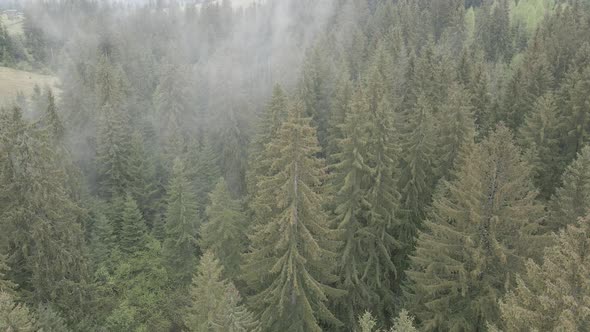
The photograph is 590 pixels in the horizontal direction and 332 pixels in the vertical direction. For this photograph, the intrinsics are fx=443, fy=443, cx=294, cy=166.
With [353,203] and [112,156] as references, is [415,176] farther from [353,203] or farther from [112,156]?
[112,156]

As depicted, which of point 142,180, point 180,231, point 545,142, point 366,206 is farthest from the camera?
point 142,180

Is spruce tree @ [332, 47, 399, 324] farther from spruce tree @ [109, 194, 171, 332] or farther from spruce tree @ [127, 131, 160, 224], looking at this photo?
spruce tree @ [127, 131, 160, 224]

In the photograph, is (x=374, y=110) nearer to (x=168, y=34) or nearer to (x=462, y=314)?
(x=462, y=314)

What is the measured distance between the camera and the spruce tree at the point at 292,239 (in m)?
18.0

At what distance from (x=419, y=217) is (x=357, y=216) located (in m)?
4.83

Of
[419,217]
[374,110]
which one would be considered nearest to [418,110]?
[374,110]

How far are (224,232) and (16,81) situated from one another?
311 ft

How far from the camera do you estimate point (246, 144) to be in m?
47.9

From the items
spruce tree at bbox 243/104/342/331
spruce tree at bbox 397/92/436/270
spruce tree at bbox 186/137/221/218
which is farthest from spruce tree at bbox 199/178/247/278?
spruce tree at bbox 186/137/221/218

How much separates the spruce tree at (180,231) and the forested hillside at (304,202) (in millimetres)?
169

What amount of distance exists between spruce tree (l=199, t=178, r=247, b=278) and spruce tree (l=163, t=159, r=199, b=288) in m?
7.12

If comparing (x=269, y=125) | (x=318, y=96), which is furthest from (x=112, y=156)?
(x=318, y=96)

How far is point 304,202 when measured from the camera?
59.8ft

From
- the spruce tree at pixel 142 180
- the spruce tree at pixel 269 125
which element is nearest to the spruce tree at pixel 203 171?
the spruce tree at pixel 142 180
